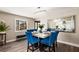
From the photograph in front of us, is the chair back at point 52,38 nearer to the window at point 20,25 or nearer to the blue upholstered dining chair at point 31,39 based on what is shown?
the blue upholstered dining chair at point 31,39

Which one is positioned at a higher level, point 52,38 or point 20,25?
point 20,25

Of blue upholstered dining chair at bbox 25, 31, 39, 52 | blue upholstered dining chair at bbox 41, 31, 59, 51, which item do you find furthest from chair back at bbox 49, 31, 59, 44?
blue upholstered dining chair at bbox 25, 31, 39, 52

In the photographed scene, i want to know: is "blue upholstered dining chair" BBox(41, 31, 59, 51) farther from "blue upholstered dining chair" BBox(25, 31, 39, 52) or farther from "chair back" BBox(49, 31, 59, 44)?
"blue upholstered dining chair" BBox(25, 31, 39, 52)

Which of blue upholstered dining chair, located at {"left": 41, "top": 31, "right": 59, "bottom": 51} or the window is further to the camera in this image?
blue upholstered dining chair, located at {"left": 41, "top": 31, "right": 59, "bottom": 51}

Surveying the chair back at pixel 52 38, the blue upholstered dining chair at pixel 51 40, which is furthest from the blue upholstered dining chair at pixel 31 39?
the chair back at pixel 52 38

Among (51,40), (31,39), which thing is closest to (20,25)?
(31,39)

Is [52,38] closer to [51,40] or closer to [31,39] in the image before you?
[51,40]

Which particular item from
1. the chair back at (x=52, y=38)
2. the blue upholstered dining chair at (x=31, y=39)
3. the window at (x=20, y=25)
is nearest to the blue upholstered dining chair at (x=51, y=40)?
the chair back at (x=52, y=38)

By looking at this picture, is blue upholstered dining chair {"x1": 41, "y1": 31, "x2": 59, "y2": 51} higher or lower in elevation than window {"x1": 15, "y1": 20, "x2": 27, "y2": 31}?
lower

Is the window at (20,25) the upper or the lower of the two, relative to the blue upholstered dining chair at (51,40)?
upper

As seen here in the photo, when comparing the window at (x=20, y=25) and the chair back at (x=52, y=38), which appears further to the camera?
the chair back at (x=52, y=38)
